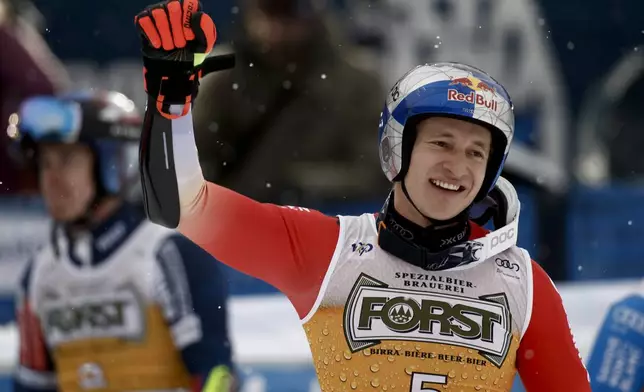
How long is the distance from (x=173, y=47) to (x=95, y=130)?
117 inches

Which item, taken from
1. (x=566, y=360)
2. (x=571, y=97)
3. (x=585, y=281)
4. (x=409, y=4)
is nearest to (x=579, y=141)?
(x=571, y=97)

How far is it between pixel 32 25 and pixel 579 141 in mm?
4453

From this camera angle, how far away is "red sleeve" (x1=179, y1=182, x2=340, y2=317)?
4168 millimetres

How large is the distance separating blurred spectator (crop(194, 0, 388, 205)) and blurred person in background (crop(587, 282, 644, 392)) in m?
2.81

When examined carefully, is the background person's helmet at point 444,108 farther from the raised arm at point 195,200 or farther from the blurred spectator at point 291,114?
the blurred spectator at point 291,114

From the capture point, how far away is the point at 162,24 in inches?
149

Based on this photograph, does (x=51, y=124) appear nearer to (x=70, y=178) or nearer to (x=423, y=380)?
(x=70, y=178)

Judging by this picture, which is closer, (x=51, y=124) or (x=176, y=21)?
(x=176, y=21)

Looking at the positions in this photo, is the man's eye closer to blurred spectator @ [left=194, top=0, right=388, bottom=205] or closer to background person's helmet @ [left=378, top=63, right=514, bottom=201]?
background person's helmet @ [left=378, top=63, right=514, bottom=201]

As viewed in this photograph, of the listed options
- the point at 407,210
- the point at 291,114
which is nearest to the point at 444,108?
the point at 407,210

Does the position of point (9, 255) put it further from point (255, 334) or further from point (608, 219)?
point (608, 219)

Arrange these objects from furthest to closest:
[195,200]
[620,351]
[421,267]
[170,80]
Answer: [620,351] → [421,267] → [195,200] → [170,80]

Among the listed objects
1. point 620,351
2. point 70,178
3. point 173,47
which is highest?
point 173,47

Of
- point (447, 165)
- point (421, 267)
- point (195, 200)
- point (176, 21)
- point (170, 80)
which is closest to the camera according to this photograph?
point (176, 21)
